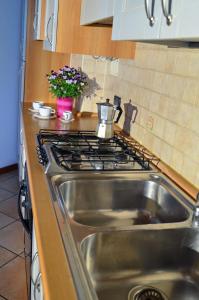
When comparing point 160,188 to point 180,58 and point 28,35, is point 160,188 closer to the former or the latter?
point 180,58

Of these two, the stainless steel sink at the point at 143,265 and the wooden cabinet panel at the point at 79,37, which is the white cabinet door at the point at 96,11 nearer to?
the wooden cabinet panel at the point at 79,37

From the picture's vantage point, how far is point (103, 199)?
4.48 ft

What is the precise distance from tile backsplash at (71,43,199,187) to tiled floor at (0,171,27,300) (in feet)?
3.75

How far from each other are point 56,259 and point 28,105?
2087 mm

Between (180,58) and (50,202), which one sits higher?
(180,58)

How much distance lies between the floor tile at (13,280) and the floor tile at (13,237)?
0.42ft

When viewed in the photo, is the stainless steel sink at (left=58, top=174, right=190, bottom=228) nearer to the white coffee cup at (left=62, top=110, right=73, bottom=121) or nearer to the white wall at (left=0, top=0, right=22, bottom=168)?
the white coffee cup at (left=62, top=110, right=73, bottom=121)

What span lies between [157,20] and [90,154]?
0.82m

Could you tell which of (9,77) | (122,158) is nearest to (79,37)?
(122,158)

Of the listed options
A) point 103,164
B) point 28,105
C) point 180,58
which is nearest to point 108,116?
point 103,164

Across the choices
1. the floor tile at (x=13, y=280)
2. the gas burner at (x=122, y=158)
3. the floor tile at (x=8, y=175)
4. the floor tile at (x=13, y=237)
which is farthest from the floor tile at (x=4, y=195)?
the gas burner at (x=122, y=158)

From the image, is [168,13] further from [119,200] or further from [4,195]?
[4,195]

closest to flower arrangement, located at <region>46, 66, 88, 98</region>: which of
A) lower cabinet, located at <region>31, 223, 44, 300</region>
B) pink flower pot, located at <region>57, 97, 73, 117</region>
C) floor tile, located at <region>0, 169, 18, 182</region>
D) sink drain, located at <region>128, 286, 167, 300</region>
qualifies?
pink flower pot, located at <region>57, 97, 73, 117</region>

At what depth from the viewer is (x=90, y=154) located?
61.9 inches
